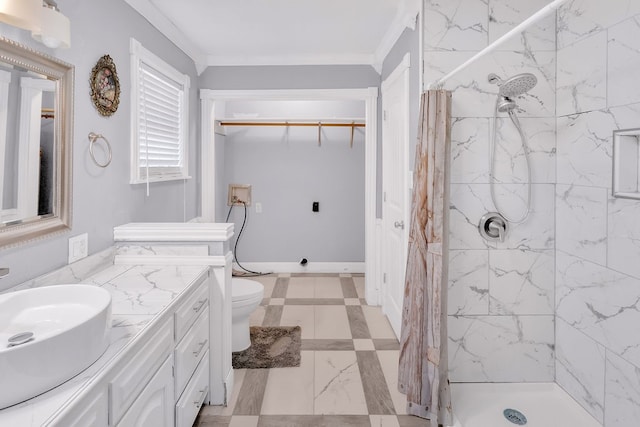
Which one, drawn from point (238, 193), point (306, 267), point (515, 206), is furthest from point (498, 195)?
point (238, 193)

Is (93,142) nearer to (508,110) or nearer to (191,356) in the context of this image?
(191,356)

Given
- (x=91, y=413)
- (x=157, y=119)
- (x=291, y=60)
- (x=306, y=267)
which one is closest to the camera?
(x=91, y=413)

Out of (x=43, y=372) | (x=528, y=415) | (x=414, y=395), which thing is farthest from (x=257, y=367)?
(x=43, y=372)

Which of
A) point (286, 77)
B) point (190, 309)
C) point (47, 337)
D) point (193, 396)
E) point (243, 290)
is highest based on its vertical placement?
point (286, 77)

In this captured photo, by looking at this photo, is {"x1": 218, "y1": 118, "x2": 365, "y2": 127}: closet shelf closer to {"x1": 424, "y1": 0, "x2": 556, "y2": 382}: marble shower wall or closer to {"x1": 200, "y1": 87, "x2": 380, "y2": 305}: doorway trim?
{"x1": 200, "y1": 87, "x2": 380, "y2": 305}: doorway trim

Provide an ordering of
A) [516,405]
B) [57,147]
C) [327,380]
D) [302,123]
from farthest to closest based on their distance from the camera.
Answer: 1. [302,123]
2. [327,380]
3. [516,405]
4. [57,147]

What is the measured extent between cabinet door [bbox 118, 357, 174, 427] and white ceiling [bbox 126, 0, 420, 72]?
6.91 ft

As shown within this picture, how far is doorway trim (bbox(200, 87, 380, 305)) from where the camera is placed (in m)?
3.71

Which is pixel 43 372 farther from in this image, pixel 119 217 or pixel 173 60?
pixel 173 60

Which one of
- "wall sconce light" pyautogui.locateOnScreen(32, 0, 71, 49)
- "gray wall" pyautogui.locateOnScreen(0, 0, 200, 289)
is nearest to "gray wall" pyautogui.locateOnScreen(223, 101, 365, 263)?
"gray wall" pyautogui.locateOnScreen(0, 0, 200, 289)

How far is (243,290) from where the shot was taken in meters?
2.77

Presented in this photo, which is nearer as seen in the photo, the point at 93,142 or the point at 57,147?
the point at 57,147

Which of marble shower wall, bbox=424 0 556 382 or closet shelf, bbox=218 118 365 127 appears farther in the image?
closet shelf, bbox=218 118 365 127

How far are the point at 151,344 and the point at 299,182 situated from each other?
3581 mm
